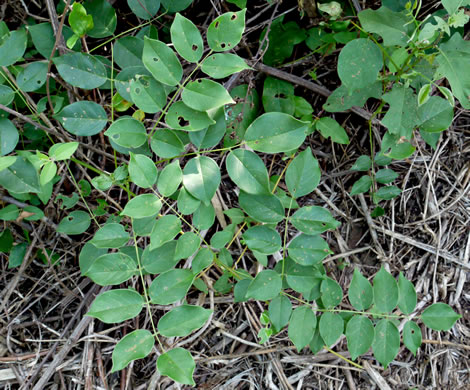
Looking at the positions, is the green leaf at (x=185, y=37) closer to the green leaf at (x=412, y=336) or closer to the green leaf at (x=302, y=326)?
the green leaf at (x=302, y=326)

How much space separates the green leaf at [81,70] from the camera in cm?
130

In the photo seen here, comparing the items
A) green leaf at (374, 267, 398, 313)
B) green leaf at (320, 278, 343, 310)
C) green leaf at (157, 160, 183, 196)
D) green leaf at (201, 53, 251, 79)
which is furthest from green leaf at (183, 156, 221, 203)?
green leaf at (374, 267, 398, 313)

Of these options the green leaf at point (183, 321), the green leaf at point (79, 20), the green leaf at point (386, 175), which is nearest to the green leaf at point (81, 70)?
the green leaf at point (79, 20)

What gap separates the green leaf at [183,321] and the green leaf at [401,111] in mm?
859

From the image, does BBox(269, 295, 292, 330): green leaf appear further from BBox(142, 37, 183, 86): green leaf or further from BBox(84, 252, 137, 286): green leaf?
BBox(142, 37, 183, 86): green leaf

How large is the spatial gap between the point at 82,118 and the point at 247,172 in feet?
1.86

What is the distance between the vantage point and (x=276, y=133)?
1.14 meters

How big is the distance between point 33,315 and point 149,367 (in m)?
0.52

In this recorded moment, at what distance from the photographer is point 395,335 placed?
127cm

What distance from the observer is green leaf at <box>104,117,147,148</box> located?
1.15m

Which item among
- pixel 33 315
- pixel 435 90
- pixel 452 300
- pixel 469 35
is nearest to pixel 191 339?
pixel 33 315

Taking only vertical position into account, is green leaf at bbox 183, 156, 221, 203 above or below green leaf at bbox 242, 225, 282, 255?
above

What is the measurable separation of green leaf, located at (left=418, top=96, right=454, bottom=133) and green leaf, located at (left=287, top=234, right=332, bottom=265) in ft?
1.86

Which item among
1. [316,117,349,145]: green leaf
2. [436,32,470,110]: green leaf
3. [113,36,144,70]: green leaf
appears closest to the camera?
[436,32,470,110]: green leaf
